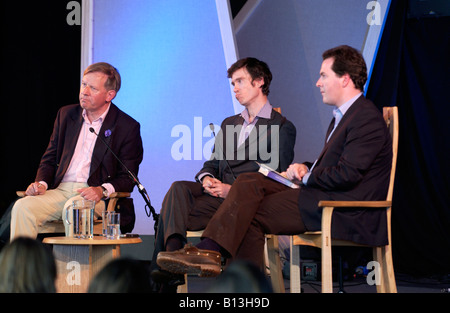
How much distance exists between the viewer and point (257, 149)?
332 cm

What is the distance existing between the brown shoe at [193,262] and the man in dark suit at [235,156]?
474 millimetres

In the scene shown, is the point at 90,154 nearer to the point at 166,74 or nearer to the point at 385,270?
the point at 166,74

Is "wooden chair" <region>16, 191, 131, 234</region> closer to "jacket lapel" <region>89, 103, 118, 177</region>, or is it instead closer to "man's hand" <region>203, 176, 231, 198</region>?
"jacket lapel" <region>89, 103, 118, 177</region>

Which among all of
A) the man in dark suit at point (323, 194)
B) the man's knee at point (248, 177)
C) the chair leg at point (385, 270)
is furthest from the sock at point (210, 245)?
the chair leg at point (385, 270)

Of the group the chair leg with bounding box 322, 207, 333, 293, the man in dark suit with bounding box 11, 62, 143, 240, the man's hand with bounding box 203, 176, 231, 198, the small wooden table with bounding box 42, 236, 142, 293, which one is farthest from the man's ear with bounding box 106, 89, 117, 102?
the chair leg with bounding box 322, 207, 333, 293

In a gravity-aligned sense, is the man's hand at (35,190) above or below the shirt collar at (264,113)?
below

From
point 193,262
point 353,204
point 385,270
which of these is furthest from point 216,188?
point 385,270

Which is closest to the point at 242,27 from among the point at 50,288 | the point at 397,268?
the point at 397,268

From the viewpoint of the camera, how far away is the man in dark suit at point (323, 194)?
8.06 feet

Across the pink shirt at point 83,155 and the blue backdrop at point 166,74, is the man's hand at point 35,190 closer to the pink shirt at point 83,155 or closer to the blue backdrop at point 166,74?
the pink shirt at point 83,155

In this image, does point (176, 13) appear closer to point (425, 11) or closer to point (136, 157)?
point (136, 157)

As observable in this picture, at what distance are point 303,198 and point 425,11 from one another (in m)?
2.48

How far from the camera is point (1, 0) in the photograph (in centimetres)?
429

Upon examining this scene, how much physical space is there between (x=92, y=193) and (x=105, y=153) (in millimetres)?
389
